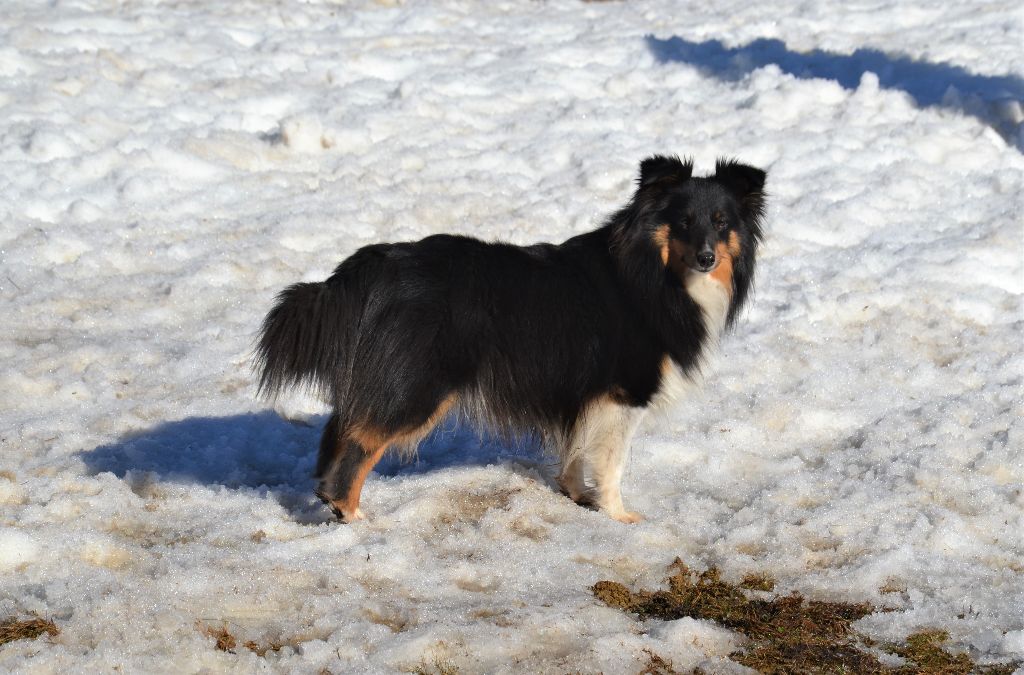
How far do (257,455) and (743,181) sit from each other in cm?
303

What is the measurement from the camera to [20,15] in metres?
11.3

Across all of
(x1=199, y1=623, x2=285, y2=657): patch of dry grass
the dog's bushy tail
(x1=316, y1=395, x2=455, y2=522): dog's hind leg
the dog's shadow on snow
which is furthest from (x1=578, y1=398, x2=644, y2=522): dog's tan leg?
(x1=199, y1=623, x2=285, y2=657): patch of dry grass

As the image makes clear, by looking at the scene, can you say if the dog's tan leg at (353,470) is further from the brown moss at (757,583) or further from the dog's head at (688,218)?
the brown moss at (757,583)

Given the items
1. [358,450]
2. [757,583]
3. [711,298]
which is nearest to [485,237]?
[711,298]

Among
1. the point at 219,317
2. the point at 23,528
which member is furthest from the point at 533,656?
the point at 219,317

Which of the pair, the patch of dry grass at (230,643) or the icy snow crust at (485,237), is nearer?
the patch of dry grass at (230,643)

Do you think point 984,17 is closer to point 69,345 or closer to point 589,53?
point 589,53

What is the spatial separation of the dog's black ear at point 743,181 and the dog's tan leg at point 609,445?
1.19 m

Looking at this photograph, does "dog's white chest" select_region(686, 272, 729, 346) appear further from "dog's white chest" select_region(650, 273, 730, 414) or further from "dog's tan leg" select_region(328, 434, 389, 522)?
"dog's tan leg" select_region(328, 434, 389, 522)

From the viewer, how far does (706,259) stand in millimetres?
4992

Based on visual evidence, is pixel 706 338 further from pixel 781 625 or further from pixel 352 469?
pixel 352 469

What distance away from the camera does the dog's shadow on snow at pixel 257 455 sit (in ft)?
17.5

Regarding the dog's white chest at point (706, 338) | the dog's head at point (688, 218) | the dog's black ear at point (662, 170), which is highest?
the dog's black ear at point (662, 170)

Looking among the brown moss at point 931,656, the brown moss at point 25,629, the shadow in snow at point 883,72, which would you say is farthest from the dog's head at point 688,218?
the shadow in snow at point 883,72
